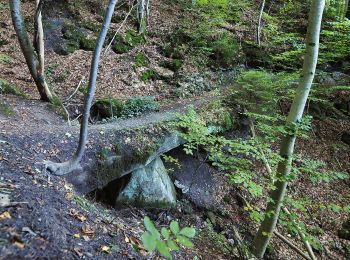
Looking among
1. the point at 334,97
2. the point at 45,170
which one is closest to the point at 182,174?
the point at 45,170

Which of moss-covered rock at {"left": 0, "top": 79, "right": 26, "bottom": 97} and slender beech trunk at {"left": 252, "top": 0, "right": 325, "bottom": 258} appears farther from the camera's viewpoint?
moss-covered rock at {"left": 0, "top": 79, "right": 26, "bottom": 97}

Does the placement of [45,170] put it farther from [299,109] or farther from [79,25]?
[79,25]

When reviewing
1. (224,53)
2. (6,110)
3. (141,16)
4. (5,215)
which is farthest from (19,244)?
(141,16)

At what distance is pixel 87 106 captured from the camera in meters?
4.52

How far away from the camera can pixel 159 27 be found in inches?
A: 581

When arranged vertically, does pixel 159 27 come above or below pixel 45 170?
above

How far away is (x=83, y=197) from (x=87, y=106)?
1.80 metres

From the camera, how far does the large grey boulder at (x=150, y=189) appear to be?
6532 millimetres

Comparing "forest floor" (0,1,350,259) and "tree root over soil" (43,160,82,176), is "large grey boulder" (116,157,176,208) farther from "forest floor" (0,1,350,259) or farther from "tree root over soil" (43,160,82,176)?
"tree root over soil" (43,160,82,176)

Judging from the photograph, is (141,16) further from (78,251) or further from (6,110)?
(78,251)

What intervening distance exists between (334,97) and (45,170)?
38.3ft

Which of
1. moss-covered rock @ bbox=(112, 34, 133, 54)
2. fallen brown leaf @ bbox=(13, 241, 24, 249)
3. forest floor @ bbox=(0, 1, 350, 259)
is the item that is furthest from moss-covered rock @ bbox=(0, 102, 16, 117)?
moss-covered rock @ bbox=(112, 34, 133, 54)

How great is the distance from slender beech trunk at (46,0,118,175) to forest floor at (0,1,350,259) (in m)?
0.21

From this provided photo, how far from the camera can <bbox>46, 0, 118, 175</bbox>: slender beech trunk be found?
13.7 feet
